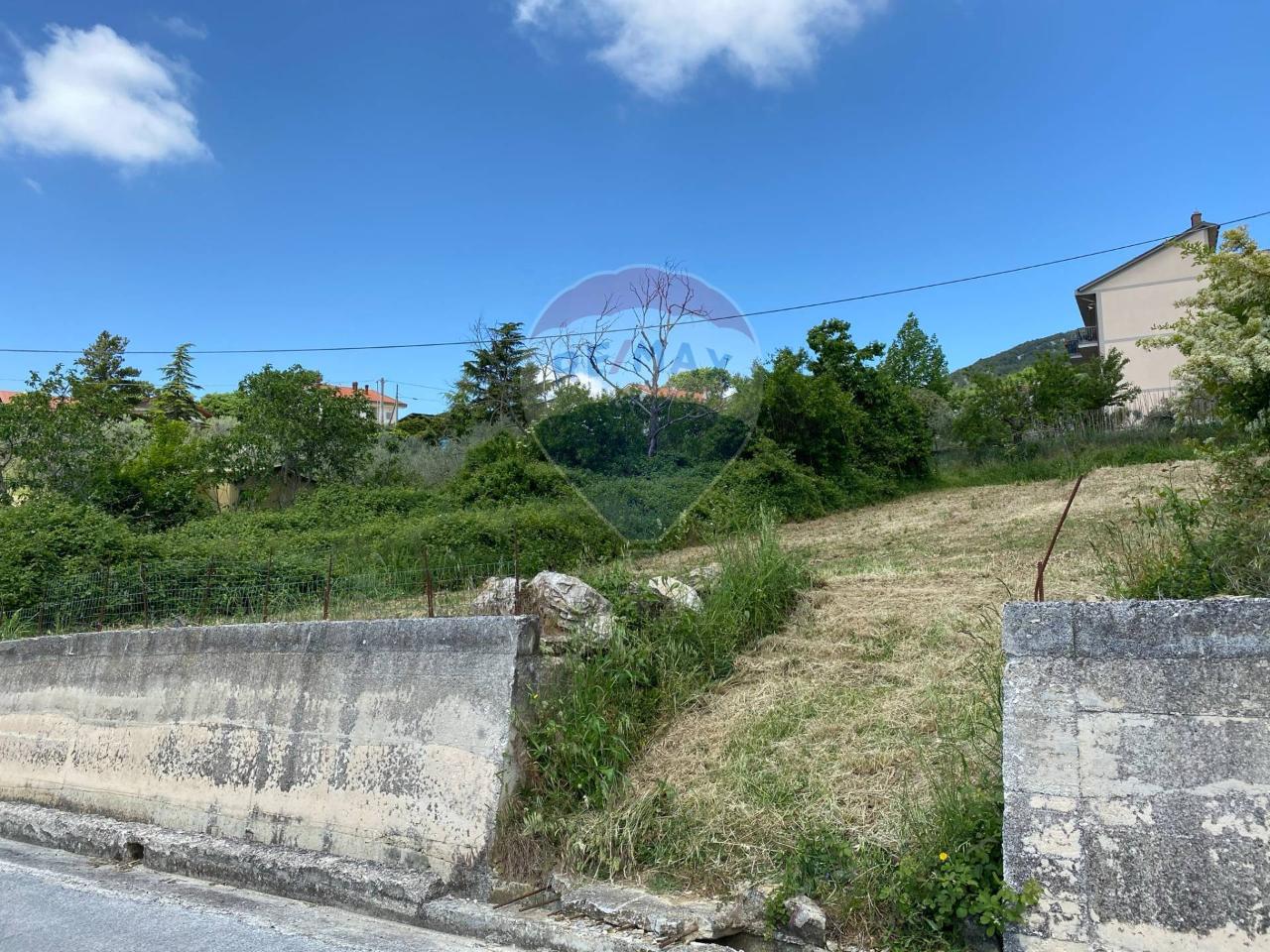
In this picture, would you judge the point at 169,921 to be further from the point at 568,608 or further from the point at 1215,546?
the point at 1215,546

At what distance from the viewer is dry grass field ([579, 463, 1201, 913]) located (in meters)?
4.01

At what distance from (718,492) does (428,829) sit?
12.4 meters

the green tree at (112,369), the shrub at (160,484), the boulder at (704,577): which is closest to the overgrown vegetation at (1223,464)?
the boulder at (704,577)

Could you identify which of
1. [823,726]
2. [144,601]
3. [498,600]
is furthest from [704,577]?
[144,601]

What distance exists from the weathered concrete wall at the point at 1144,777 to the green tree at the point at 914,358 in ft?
151

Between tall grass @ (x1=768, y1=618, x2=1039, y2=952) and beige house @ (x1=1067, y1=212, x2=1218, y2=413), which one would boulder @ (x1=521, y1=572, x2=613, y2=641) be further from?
beige house @ (x1=1067, y1=212, x2=1218, y2=413)

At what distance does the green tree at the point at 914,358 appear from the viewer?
157 feet

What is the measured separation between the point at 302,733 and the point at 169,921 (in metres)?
1.18

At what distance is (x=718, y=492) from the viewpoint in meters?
16.7

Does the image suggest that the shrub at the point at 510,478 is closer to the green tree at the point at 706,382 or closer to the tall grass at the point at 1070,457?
the green tree at the point at 706,382

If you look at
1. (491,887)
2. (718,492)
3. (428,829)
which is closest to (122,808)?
(428,829)

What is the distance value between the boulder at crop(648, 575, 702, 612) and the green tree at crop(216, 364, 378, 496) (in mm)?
18075

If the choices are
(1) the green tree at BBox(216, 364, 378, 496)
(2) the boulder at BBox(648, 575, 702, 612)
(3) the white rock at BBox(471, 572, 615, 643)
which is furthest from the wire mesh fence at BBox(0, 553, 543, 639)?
(1) the green tree at BBox(216, 364, 378, 496)

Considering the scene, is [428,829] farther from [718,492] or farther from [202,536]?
[202,536]
